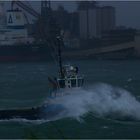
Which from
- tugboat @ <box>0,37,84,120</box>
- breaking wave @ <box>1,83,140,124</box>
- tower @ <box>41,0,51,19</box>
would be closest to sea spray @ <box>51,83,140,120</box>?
breaking wave @ <box>1,83,140,124</box>

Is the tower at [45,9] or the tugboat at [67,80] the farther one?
the tower at [45,9]

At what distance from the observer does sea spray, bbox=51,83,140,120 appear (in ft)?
67.0

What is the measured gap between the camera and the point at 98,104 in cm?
2164

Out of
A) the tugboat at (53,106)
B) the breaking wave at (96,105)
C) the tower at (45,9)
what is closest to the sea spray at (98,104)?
the breaking wave at (96,105)

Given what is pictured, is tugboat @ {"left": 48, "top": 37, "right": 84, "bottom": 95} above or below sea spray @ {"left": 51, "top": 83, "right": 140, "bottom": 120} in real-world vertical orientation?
above

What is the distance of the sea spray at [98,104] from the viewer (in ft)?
67.0

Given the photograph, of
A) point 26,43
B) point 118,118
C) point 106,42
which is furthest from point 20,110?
point 106,42

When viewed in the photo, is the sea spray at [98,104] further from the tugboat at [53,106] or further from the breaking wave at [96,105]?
the tugboat at [53,106]

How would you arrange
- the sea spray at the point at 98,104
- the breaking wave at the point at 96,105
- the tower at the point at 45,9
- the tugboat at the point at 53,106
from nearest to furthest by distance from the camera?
the tugboat at the point at 53,106 → the breaking wave at the point at 96,105 → the sea spray at the point at 98,104 → the tower at the point at 45,9

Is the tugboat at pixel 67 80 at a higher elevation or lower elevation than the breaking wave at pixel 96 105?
higher

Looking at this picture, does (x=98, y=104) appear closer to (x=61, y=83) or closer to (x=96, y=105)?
(x=96, y=105)

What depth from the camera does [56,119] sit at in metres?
20.0

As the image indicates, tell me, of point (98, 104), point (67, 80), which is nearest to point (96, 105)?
point (98, 104)

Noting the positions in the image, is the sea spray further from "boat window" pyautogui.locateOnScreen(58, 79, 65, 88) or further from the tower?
the tower
